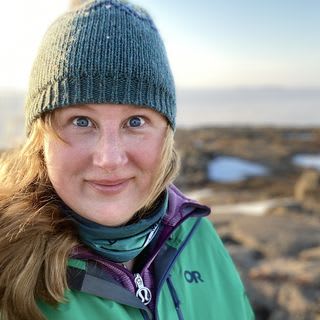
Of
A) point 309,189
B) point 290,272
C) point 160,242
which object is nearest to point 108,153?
point 160,242

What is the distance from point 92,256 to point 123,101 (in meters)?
0.59

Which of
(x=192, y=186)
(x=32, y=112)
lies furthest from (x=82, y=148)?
(x=192, y=186)

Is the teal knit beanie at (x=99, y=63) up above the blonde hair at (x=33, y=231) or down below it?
above

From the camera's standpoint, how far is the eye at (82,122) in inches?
64.4

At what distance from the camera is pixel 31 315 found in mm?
1509

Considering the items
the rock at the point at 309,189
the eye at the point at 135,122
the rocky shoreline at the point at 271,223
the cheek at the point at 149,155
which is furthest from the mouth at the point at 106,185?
the rock at the point at 309,189

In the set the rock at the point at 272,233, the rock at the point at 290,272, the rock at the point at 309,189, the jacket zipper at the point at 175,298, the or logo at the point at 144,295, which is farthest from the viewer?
the rock at the point at 309,189

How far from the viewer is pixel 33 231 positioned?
1650 mm

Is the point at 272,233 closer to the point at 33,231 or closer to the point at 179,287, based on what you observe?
the point at 179,287

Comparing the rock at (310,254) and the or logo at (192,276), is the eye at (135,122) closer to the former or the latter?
the or logo at (192,276)

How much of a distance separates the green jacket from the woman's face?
0.24 m

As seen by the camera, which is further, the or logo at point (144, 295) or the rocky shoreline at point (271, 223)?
the rocky shoreline at point (271, 223)

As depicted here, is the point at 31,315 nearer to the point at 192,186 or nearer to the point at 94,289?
the point at 94,289

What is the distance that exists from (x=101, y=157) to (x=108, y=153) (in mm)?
28
